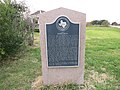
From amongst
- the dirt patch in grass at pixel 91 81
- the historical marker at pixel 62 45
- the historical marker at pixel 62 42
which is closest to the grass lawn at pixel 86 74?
the dirt patch in grass at pixel 91 81

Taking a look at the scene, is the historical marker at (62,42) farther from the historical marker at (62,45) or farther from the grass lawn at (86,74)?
the grass lawn at (86,74)

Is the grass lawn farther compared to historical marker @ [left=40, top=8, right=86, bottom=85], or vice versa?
the grass lawn

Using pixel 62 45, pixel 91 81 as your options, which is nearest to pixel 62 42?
pixel 62 45

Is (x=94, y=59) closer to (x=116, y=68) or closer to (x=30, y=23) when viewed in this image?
(x=116, y=68)

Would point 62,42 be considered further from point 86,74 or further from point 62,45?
point 86,74

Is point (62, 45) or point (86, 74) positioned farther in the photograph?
point (86, 74)

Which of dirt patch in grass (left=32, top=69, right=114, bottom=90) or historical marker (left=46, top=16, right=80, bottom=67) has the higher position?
historical marker (left=46, top=16, right=80, bottom=67)

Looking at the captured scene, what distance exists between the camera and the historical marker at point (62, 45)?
441cm

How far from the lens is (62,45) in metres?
4.50

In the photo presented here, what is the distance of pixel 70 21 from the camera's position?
4.45m

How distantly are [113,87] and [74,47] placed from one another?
116cm

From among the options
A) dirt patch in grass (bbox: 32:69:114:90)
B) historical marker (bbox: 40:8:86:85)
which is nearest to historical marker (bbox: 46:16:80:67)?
historical marker (bbox: 40:8:86:85)

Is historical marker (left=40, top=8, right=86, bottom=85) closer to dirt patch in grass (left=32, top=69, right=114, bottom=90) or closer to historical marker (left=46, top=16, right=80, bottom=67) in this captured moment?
historical marker (left=46, top=16, right=80, bottom=67)

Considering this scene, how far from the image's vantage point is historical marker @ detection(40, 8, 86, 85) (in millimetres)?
4414
